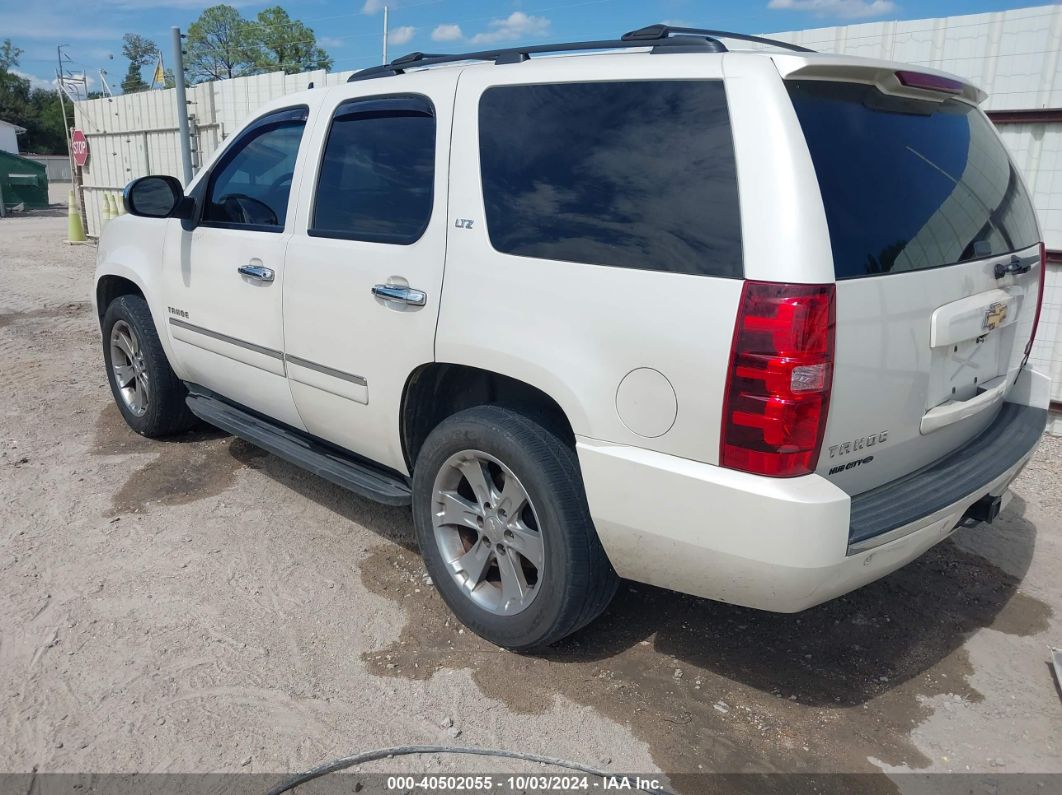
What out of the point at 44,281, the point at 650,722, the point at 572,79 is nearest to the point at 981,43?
the point at 572,79

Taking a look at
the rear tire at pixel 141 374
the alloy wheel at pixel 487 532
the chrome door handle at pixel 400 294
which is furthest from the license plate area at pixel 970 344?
the rear tire at pixel 141 374

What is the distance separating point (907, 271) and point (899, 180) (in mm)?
303

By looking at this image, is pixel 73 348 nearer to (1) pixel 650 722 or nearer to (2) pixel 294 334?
(2) pixel 294 334

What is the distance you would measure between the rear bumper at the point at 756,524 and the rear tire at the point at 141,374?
3286mm

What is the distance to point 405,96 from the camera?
3.37m

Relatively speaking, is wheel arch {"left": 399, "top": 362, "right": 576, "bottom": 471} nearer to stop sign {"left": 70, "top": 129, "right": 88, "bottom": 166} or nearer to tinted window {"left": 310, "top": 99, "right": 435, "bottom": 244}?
tinted window {"left": 310, "top": 99, "right": 435, "bottom": 244}

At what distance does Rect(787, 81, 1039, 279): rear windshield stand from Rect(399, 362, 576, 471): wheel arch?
1189mm

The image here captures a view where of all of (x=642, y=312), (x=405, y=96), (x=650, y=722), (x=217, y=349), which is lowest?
(x=650, y=722)

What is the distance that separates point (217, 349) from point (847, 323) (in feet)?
10.4

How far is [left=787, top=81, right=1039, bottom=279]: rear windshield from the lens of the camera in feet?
7.82

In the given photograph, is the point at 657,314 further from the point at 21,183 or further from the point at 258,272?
the point at 21,183

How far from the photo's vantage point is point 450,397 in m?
3.42

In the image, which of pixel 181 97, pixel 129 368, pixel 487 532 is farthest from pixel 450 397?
pixel 181 97

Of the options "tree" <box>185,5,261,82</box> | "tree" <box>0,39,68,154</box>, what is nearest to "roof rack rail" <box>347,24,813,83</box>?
"tree" <box>185,5,261,82</box>
